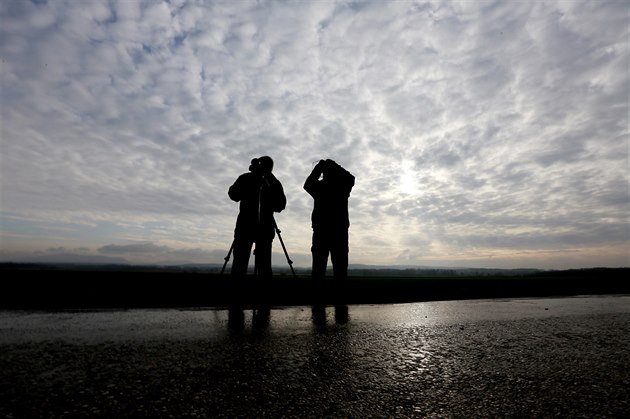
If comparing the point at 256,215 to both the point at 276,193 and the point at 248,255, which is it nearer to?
the point at 276,193

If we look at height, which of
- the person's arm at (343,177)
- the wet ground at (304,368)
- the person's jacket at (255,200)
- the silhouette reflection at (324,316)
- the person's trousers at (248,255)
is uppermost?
the person's arm at (343,177)

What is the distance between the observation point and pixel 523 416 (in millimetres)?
2193

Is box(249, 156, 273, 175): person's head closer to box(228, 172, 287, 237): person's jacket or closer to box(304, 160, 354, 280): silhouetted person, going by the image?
box(228, 172, 287, 237): person's jacket

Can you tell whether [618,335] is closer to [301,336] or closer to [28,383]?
[301,336]

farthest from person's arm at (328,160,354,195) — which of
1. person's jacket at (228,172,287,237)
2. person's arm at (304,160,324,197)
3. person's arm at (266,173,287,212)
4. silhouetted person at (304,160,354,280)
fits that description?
person's jacket at (228,172,287,237)

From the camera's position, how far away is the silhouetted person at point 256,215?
893 centimetres

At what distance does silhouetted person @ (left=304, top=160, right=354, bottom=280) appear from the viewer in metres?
8.90

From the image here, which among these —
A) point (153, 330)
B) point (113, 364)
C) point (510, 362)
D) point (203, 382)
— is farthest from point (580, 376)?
point (153, 330)

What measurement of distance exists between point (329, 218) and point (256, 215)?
6.00 feet

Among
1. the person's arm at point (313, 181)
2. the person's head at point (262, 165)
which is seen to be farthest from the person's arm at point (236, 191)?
the person's arm at point (313, 181)

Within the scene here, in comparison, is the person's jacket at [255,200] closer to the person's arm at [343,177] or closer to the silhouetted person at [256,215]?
the silhouetted person at [256,215]

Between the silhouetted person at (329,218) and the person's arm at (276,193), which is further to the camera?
the person's arm at (276,193)

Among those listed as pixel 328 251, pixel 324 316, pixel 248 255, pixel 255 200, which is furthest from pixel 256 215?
pixel 324 316

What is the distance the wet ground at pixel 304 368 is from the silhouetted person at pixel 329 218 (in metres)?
3.34
